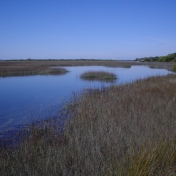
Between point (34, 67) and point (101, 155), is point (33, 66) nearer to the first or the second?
point (34, 67)

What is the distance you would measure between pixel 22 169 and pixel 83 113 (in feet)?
10.8

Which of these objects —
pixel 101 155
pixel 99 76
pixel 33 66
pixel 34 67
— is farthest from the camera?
pixel 33 66

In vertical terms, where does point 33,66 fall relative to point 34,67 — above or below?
above

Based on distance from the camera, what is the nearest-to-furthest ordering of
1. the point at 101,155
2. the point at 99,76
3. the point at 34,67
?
the point at 101,155, the point at 99,76, the point at 34,67

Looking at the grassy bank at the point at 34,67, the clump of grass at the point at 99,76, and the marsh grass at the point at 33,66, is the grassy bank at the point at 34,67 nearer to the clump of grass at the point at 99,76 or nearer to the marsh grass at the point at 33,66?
the marsh grass at the point at 33,66

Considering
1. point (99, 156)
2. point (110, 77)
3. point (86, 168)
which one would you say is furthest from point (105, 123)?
point (110, 77)

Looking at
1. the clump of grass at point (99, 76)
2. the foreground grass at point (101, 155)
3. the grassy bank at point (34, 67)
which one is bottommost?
the foreground grass at point (101, 155)

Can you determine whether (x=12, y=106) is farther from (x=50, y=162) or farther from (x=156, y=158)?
(x=156, y=158)

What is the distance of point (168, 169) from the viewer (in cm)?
330

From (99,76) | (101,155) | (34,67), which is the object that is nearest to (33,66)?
(34,67)

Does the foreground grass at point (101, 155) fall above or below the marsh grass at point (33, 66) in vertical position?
below

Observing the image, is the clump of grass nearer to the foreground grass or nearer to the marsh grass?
the marsh grass

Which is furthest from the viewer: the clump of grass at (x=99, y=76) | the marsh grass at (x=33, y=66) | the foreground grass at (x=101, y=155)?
the marsh grass at (x=33, y=66)

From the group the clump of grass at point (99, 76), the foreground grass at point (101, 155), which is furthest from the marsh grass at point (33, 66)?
the foreground grass at point (101, 155)
